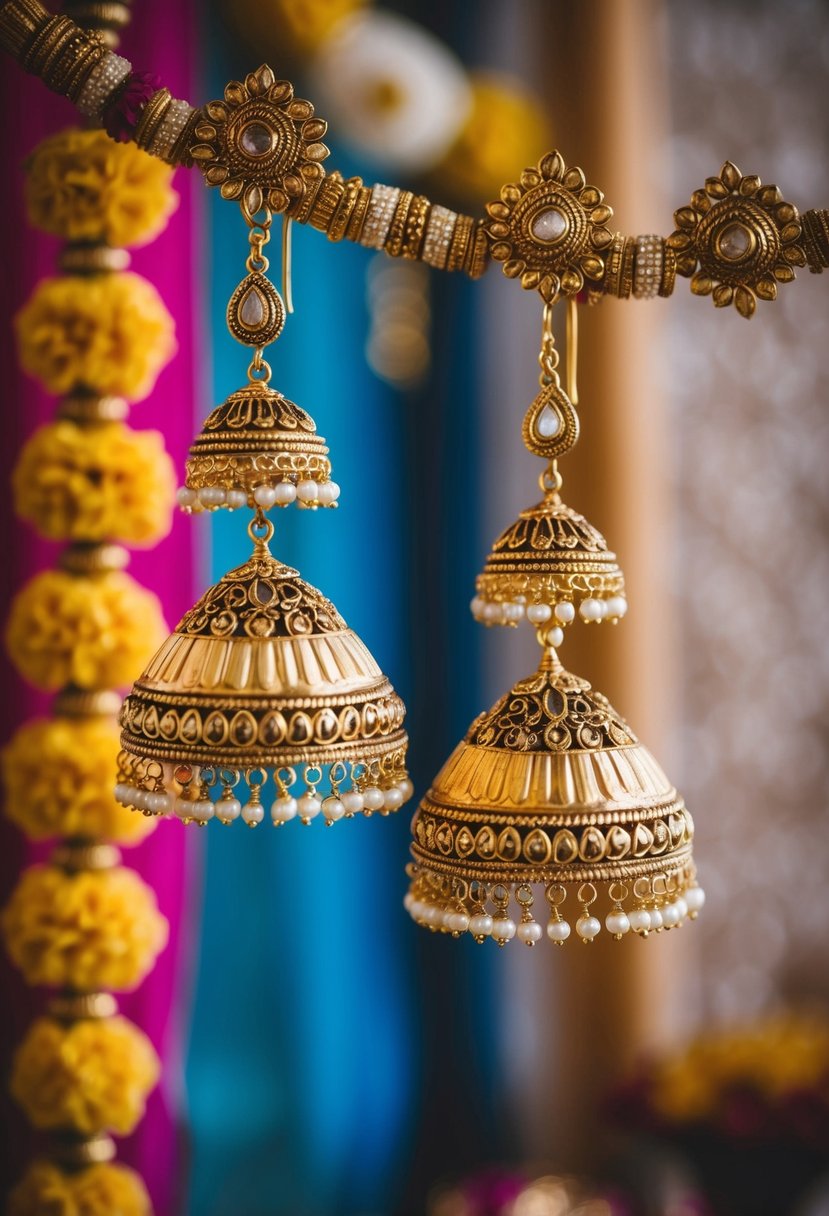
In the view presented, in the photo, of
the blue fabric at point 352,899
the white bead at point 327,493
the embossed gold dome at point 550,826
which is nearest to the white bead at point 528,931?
the embossed gold dome at point 550,826

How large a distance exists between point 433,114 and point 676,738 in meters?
1.19

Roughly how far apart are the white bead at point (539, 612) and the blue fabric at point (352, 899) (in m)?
0.88

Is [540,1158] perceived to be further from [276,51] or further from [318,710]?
[276,51]

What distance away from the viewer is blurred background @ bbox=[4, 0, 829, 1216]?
1749 mm

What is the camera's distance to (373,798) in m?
0.87

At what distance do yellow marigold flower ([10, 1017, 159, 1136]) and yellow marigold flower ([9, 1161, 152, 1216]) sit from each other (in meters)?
0.05

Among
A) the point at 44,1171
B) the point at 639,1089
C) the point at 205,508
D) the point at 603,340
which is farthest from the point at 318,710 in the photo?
the point at 603,340

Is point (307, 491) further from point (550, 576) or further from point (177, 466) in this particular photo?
point (177, 466)

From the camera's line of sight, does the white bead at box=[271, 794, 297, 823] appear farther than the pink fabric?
No

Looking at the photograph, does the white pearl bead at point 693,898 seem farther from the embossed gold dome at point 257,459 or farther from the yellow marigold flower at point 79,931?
the yellow marigold flower at point 79,931

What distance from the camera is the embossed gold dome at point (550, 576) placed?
35.5 inches

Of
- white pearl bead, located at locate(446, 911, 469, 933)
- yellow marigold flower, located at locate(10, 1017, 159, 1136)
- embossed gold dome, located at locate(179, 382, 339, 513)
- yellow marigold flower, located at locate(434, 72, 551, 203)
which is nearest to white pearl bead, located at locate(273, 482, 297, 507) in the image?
embossed gold dome, located at locate(179, 382, 339, 513)

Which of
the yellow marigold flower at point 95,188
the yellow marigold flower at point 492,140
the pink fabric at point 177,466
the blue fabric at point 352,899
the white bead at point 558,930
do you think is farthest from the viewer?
the yellow marigold flower at point 492,140

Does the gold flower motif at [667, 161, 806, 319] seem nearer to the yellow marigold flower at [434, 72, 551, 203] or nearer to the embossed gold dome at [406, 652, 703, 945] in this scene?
the embossed gold dome at [406, 652, 703, 945]
